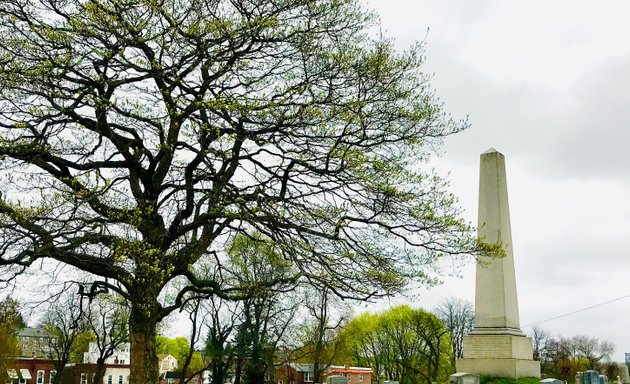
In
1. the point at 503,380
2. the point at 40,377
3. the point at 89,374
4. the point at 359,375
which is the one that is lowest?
the point at 40,377

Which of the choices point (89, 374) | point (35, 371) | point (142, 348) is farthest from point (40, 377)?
point (142, 348)

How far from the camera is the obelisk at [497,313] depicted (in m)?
21.2

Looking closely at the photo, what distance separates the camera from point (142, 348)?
13.3 m

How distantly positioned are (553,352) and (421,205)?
68818 mm

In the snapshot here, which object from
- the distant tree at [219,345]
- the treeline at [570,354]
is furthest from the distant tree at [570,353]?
the distant tree at [219,345]

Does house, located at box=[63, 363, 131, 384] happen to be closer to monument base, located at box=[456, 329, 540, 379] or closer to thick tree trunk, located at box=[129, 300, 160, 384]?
monument base, located at box=[456, 329, 540, 379]

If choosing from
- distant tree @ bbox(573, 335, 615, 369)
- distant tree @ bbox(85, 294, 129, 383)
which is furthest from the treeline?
distant tree @ bbox(85, 294, 129, 383)

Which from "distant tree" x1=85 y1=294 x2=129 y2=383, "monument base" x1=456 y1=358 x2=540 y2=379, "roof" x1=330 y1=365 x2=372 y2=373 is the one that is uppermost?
"distant tree" x1=85 y1=294 x2=129 y2=383

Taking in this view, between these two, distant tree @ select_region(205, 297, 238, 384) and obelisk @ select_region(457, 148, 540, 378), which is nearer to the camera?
obelisk @ select_region(457, 148, 540, 378)

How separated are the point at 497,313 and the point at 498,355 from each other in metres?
1.31

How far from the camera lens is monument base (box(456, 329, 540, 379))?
69.1 feet

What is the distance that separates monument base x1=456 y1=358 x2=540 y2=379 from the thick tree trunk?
11848mm

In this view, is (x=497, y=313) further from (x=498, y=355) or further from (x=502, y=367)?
(x=502, y=367)

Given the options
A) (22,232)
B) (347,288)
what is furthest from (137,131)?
(347,288)
